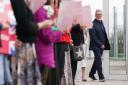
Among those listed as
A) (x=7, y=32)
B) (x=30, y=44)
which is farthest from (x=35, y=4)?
(x=7, y=32)

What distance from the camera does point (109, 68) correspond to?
13891 millimetres

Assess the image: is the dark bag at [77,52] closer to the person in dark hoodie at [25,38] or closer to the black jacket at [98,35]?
the black jacket at [98,35]

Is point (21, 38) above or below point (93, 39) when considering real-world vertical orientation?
above

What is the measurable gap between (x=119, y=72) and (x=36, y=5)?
9593 mm

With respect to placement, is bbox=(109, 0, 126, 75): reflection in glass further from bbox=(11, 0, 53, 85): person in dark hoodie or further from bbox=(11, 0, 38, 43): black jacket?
bbox=(11, 0, 38, 43): black jacket

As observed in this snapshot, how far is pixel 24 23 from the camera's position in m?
4.03

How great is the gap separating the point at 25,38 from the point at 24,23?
6.9 inches

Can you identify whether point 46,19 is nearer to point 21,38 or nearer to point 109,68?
point 21,38

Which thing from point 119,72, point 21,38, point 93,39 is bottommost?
point 119,72

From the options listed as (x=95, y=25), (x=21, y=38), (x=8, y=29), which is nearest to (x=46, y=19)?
(x=21, y=38)

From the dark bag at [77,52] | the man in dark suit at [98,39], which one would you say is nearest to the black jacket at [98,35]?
the man in dark suit at [98,39]

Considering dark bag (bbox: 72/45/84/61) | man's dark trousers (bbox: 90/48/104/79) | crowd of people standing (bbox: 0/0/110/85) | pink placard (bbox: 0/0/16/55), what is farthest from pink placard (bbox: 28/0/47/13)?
man's dark trousers (bbox: 90/48/104/79)

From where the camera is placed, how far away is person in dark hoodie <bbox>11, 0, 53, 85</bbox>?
3.98 m

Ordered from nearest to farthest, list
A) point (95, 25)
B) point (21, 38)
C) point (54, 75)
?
point (21, 38), point (54, 75), point (95, 25)
